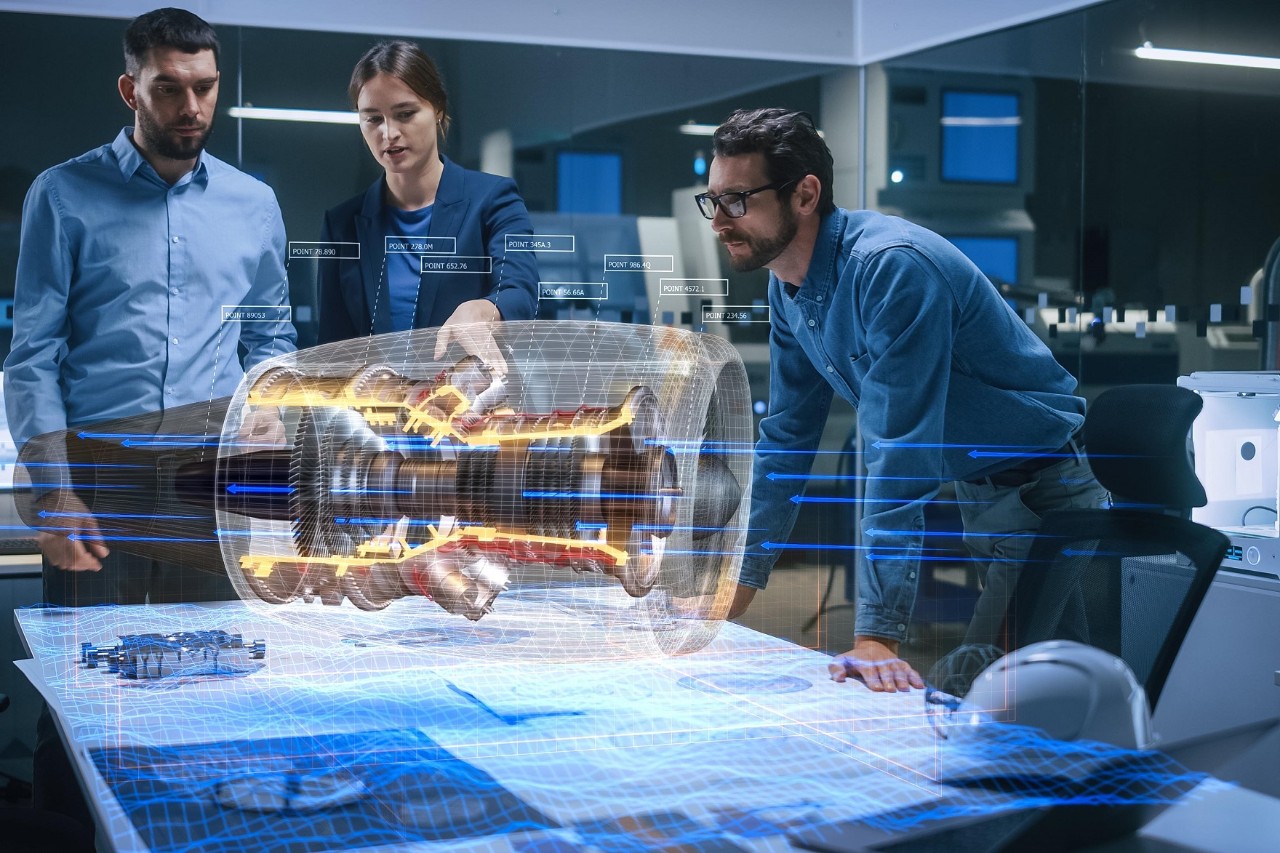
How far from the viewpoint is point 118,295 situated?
8.44 ft

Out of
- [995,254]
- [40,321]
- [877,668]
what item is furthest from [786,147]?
[40,321]

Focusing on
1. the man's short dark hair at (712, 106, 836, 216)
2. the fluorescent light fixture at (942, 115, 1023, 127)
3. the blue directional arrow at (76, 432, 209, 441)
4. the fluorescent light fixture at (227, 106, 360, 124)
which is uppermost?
the fluorescent light fixture at (942, 115, 1023, 127)

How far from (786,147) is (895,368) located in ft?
1.80

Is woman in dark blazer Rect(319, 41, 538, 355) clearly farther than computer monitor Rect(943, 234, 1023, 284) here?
No

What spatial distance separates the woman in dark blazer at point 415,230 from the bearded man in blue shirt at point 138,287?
0.20m

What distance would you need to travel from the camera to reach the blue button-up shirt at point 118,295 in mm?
2578

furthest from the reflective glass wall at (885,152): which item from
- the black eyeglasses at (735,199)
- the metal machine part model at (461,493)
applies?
the metal machine part model at (461,493)

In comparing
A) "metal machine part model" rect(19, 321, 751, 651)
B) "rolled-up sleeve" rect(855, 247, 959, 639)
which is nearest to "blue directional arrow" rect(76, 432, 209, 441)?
"metal machine part model" rect(19, 321, 751, 651)

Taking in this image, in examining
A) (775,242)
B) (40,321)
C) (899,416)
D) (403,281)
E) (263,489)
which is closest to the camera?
(263,489)

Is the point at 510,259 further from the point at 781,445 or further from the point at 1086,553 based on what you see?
the point at 1086,553

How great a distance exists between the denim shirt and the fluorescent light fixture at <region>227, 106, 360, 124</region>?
138 centimetres

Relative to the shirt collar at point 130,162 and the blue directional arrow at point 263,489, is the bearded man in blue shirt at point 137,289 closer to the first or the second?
the shirt collar at point 130,162

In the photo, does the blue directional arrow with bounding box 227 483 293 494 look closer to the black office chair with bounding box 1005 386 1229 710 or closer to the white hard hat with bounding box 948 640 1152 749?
the white hard hat with bounding box 948 640 1152 749

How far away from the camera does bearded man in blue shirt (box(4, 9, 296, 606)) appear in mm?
2570
